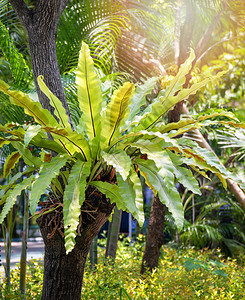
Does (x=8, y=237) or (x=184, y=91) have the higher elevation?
(x=184, y=91)

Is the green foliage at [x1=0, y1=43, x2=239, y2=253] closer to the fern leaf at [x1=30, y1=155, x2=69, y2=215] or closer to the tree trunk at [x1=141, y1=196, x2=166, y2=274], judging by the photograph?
the fern leaf at [x1=30, y1=155, x2=69, y2=215]

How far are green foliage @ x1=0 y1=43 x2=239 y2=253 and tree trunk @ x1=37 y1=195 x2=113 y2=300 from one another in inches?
8.2

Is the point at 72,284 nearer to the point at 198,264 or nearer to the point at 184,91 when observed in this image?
the point at 184,91

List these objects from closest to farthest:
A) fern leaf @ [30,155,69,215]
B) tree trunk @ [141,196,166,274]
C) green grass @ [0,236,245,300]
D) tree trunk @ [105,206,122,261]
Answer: fern leaf @ [30,155,69,215]
green grass @ [0,236,245,300]
tree trunk @ [141,196,166,274]
tree trunk @ [105,206,122,261]

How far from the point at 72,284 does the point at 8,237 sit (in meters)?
2.05

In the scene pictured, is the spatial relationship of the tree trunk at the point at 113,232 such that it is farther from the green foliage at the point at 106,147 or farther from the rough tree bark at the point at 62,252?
the green foliage at the point at 106,147

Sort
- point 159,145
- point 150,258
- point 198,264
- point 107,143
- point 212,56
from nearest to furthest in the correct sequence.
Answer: point 159,145 → point 107,143 → point 198,264 → point 150,258 → point 212,56

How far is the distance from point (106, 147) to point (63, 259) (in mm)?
822

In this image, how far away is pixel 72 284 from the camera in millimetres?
2375

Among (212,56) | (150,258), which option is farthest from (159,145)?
A: (212,56)

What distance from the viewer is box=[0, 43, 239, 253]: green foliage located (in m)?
1.89

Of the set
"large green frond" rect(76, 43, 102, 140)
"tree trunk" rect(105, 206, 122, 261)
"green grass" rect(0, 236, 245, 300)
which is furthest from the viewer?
"tree trunk" rect(105, 206, 122, 261)

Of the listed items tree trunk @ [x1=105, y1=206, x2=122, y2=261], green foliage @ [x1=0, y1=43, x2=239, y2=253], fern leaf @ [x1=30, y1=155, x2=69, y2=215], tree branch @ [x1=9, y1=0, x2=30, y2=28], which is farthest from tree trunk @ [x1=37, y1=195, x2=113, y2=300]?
tree trunk @ [x1=105, y1=206, x2=122, y2=261]

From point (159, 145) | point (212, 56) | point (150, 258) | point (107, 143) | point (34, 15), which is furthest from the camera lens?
point (212, 56)
